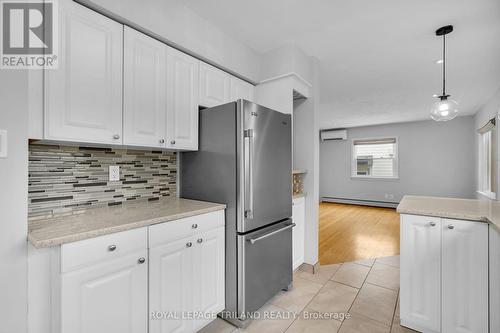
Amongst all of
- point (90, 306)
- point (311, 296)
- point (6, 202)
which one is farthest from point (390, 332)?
point (6, 202)

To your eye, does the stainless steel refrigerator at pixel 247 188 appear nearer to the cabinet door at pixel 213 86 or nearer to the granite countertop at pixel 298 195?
the cabinet door at pixel 213 86

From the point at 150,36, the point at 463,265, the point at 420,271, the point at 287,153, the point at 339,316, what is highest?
the point at 150,36

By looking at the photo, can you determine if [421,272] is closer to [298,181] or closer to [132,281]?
[298,181]

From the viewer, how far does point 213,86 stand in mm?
2119

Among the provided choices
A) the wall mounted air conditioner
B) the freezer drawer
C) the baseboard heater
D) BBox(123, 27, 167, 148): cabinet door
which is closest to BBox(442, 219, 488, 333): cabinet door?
the freezer drawer

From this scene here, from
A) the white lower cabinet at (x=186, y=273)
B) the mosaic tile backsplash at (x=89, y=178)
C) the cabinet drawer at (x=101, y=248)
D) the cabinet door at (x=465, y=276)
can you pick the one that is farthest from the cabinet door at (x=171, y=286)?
the cabinet door at (x=465, y=276)

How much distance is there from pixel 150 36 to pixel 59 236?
1429 millimetres

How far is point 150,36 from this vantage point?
168 centimetres

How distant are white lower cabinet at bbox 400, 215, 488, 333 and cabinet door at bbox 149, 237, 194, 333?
1543mm

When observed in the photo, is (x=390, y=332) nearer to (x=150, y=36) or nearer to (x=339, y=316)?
(x=339, y=316)

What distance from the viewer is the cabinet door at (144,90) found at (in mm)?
1554

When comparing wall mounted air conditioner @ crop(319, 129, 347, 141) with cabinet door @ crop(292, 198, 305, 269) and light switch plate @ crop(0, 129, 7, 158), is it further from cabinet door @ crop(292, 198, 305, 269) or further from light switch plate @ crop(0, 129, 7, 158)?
light switch plate @ crop(0, 129, 7, 158)

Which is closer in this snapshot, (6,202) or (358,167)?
(6,202)

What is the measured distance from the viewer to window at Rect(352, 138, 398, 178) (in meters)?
6.56
